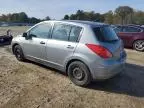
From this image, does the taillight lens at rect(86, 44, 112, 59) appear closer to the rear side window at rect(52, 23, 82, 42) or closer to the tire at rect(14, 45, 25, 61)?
the rear side window at rect(52, 23, 82, 42)

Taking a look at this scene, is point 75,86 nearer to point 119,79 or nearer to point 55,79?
point 55,79

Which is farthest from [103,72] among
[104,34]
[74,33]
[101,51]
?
[74,33]

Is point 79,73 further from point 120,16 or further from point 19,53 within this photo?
point 120,16

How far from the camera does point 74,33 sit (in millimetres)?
6594

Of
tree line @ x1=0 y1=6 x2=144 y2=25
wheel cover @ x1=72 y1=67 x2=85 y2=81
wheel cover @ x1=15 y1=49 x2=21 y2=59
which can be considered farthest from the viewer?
tree line @ x1=0 y1=6 x2=144 y2=25

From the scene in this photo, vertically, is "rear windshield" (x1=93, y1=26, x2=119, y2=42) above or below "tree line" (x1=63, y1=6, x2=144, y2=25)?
below

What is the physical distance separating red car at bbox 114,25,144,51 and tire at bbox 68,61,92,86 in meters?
8.08

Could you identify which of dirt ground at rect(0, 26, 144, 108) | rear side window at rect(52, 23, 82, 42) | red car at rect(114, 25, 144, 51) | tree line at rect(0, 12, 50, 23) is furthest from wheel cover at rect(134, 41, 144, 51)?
tree line at rect(0, 12, 50, 23)

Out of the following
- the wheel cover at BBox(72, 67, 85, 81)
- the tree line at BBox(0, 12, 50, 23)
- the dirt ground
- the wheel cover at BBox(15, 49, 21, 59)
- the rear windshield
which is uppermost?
the tree line at BBox(0, 12, 50, 23)

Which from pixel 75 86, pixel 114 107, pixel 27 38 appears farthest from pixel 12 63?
pixel 114 107

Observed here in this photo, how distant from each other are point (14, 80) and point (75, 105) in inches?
85.3

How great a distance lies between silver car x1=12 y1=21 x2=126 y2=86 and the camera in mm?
6070

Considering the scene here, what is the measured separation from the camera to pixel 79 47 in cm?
630

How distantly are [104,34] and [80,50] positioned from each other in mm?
801
